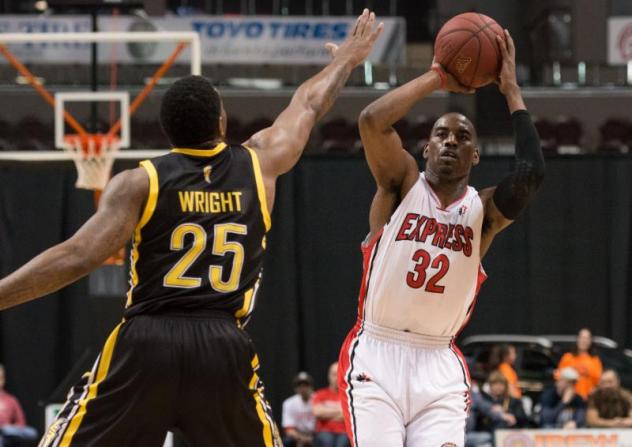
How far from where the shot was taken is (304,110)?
16.1ft

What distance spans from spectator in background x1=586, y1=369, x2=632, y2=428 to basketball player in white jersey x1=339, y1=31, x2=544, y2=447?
6741 millimetres

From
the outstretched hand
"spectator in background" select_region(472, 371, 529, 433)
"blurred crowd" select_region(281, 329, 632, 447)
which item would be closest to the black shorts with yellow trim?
the outstretched hand

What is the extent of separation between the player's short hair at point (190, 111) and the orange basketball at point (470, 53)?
1.59m

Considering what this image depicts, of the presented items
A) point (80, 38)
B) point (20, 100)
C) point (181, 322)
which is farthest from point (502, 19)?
point (181, 322)

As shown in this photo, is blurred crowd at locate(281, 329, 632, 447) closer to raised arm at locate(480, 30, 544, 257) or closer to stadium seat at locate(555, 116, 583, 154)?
stadium seat at locate(555, 116, 583, 154)

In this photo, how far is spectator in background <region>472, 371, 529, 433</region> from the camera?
41.2 feet

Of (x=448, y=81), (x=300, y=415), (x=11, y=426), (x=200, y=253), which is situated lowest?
(x=300, y=415)

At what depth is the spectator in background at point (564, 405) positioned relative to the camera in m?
12.8

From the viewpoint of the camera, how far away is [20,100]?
17812 mm

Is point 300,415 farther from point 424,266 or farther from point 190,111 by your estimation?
point 190,111

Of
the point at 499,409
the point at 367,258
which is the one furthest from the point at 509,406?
the point at 367,258

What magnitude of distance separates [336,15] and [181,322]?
14.9m

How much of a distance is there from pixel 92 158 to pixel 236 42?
5.61 meters

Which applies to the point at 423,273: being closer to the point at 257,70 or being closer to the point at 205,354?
the point at 205,354
